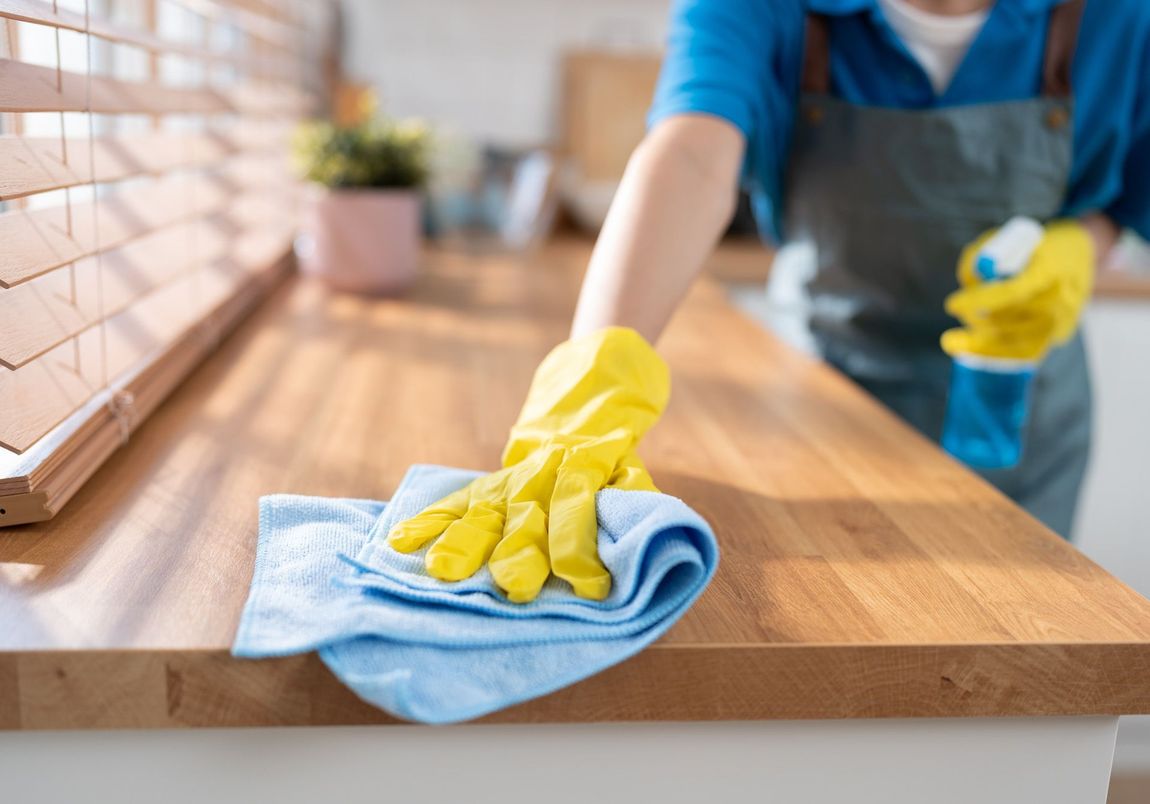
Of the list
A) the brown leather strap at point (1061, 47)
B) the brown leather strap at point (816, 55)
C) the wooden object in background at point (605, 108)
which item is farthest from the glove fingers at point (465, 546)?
the wooden object in background at point (605, 108)

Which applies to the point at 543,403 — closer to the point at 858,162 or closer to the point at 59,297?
the point at 59,297

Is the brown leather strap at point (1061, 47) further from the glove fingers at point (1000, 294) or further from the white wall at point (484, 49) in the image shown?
the white wall at point (484, 49)

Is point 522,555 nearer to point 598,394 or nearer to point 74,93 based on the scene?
point 598,394

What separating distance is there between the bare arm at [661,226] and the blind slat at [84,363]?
0.39 metres

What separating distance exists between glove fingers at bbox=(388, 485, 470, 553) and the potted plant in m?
0.97

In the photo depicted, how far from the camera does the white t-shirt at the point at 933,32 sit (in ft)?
4.03

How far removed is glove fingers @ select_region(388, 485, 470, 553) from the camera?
0.67 metres

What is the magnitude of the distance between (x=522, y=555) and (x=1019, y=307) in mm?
754

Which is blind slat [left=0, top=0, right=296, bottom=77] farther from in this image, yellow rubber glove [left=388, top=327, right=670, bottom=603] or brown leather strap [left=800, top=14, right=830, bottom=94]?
brown leather strap [left=800, top=14, right=830, bottom=94]

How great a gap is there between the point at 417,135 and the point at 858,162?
2.47 ft

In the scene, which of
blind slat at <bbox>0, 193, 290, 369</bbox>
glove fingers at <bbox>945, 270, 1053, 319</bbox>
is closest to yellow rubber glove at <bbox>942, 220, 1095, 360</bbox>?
glove fingers at <bbox>945, 270, 1053, 319</bbox>

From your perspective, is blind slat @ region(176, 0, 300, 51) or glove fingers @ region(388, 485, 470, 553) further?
blind slat @ region(176, 0, 300, 51)

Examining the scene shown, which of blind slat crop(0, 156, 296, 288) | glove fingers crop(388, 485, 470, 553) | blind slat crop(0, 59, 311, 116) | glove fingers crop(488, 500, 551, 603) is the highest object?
blind slat crop(0, 59, 311, 116)

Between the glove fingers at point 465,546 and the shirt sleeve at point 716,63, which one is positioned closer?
the glove fingers at point 465,546
